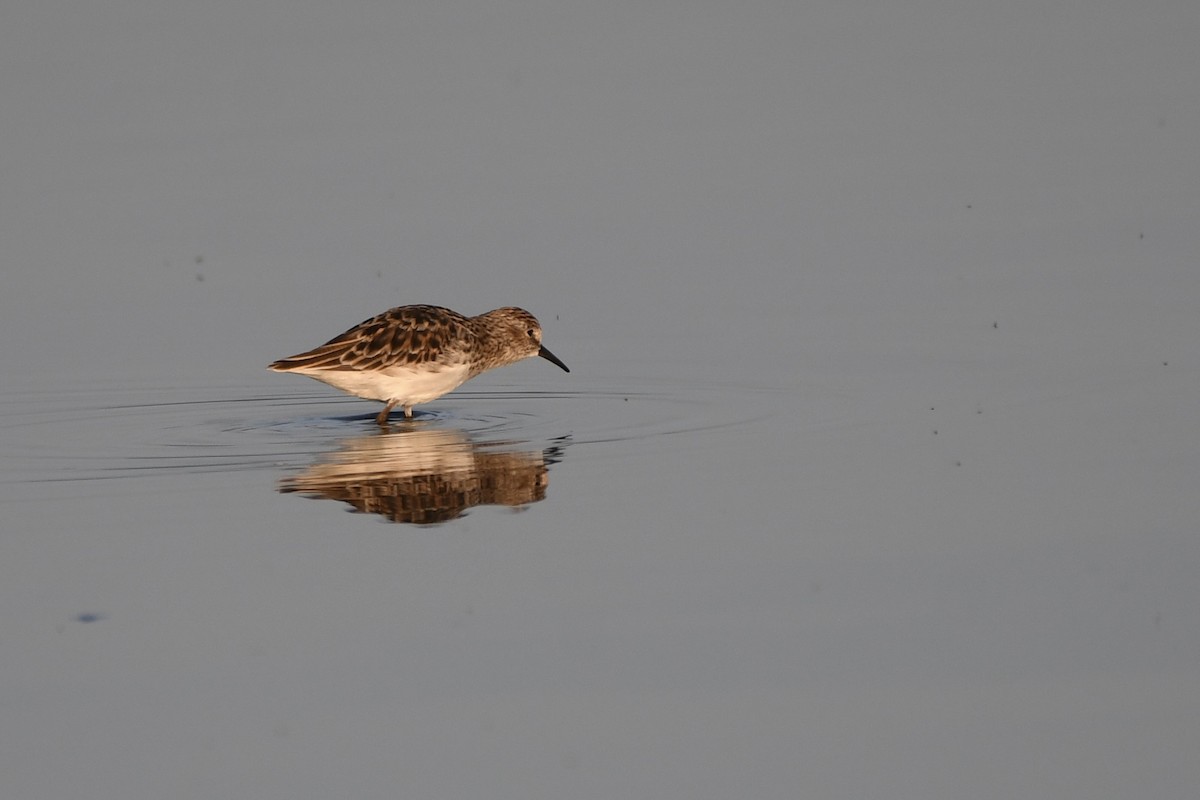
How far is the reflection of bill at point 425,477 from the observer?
12.8 metres

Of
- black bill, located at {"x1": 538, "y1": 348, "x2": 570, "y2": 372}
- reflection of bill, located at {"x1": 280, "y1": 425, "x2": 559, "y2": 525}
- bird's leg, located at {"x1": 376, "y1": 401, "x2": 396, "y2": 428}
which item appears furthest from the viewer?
black bill, located at {"x1": 538, "y1": 348, "x2": 570, "y2": 372}

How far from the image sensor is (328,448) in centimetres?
1493

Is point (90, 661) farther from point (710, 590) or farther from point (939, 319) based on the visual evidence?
point (939, 319)

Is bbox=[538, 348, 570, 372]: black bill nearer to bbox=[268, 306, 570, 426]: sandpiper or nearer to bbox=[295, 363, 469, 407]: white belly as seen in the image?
bbox=[268, 306, 570, 426]: sandpiper

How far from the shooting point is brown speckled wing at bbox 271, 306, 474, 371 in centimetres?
1617

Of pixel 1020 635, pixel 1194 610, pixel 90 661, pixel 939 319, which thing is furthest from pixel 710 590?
pixel 939 319

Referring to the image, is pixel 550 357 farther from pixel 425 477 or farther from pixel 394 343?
pixel 425 477

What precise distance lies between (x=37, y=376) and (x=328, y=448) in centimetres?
363

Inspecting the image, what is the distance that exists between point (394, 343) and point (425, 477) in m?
2.97

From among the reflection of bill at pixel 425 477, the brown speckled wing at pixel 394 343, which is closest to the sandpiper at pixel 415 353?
the brown speckled wing at pixel 394 343

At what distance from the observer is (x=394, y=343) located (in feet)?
54.0

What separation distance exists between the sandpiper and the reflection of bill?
996 millimetres

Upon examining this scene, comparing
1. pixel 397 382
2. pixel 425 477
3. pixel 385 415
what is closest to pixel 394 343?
pixel 397 382

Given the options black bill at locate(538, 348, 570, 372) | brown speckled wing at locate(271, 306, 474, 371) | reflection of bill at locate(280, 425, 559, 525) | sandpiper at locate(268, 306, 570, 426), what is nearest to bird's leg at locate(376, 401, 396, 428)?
sandpiper at locate(268, 306, 570, 426)
